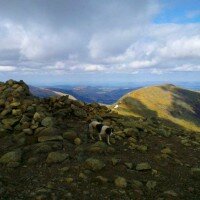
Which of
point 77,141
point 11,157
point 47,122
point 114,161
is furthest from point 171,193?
point 47,122

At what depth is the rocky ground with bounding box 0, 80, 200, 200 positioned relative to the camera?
2112 centimetres

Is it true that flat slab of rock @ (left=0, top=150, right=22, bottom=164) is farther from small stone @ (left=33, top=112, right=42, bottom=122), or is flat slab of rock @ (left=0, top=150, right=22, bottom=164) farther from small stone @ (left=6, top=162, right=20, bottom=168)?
small stone @ (left=33, top=112, right=42, bottom=122)

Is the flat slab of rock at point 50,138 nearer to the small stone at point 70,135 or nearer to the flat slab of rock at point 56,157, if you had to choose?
the small stone at point 70,135

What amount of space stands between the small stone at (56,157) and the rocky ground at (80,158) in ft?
0.24

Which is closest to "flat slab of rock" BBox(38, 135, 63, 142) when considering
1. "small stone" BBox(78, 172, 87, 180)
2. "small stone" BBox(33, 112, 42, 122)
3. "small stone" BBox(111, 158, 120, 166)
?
"small stone" BBox(33, 112, 42, 122)

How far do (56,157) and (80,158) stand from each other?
6.08 ft

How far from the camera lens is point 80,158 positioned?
25.3 m

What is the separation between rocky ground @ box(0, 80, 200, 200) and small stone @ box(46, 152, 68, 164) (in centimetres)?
7

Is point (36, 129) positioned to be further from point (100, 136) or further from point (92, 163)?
point (92, 163)

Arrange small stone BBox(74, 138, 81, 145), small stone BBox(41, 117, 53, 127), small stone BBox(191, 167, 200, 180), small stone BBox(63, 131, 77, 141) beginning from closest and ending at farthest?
small stone BBox(191, 167, 200, 180) < small stone BBox(74, 138, 81, 145) < small stone BBox(63, 131, 77, 141) < small stone BBox(41, 117, 53, 127)

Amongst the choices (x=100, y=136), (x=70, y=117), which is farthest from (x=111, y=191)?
(x=70, y=117)

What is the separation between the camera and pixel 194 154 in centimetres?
3136

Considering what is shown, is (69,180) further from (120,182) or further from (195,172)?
(195,172)

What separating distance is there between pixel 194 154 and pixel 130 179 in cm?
1082
